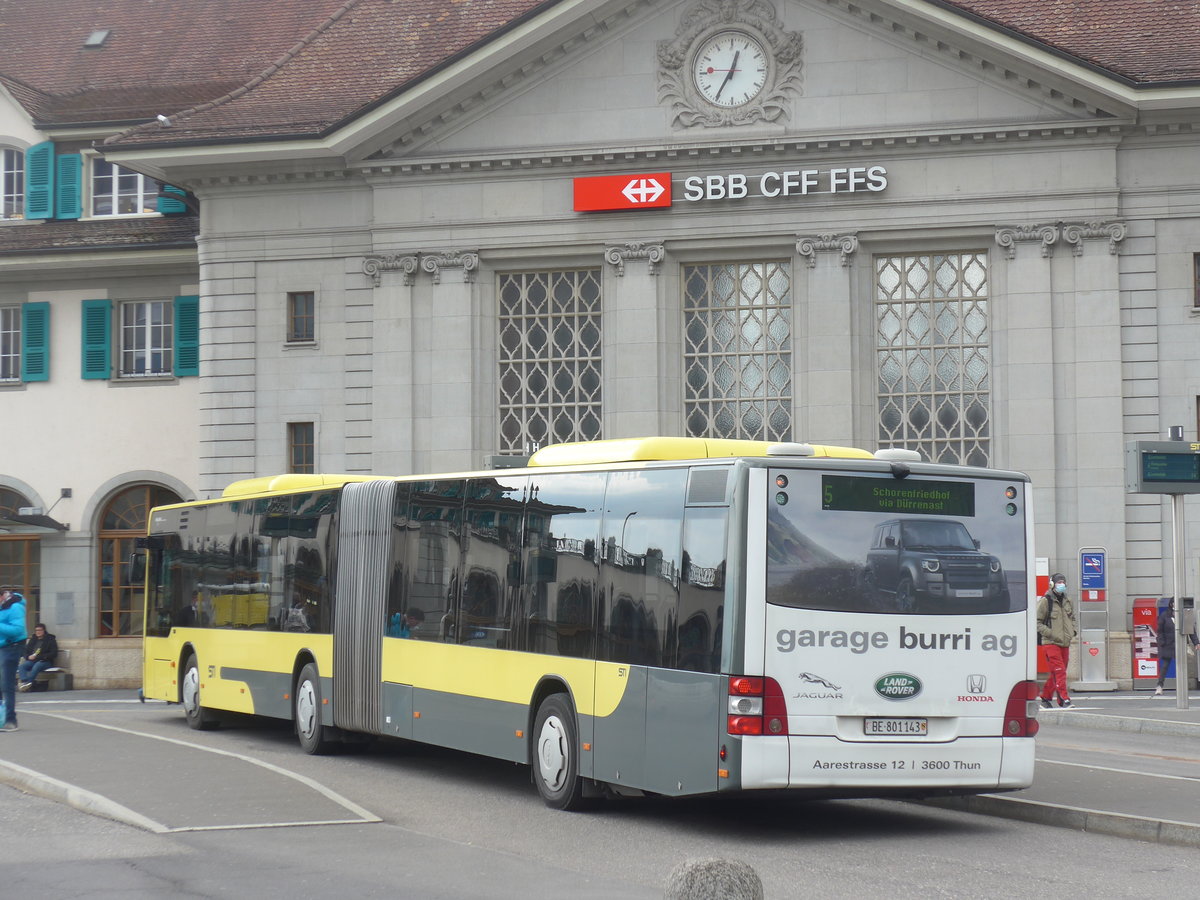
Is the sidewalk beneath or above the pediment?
beneath

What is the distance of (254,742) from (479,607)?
608 centimetres

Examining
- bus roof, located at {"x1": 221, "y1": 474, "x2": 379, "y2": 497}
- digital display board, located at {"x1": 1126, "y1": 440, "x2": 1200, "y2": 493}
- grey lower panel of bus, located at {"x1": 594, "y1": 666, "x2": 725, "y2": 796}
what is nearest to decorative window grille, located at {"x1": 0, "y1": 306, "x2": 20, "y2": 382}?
bus roof, located at {"x1": 221, "y1": 474, "x2": 379, "y2": 497}

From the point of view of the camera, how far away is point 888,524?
1236 centimetres

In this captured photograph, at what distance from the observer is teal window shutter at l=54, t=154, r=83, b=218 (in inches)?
1460

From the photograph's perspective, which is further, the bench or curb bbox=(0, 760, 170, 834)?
the bench

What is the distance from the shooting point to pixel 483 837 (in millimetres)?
12125

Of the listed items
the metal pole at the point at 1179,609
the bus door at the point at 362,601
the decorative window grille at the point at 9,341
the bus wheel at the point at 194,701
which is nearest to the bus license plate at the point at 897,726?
the bus door at the point at 362,601

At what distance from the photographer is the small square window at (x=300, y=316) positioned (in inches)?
1297

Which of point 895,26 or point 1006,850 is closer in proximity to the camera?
point 1006,850

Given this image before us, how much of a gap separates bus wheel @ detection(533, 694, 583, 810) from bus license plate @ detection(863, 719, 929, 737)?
2.51 meters

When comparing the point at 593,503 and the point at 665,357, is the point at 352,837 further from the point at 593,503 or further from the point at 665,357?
the point at 665,357

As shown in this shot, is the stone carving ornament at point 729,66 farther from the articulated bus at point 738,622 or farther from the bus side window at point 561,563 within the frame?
Answer: the bus side window at point 561,563

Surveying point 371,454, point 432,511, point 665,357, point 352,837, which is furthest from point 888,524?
point 371,454

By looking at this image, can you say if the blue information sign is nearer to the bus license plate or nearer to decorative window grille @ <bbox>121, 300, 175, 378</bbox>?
the bus license plate
